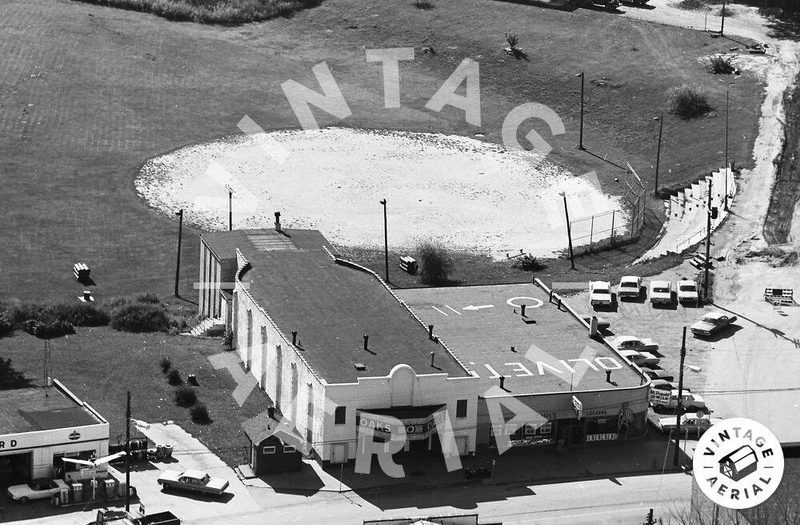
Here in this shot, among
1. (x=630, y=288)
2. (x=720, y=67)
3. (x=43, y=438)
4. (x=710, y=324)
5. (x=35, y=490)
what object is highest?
(x=720, y=67)

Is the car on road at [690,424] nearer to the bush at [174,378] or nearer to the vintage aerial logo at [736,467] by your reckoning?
the vintage aerial logo at [736,467]

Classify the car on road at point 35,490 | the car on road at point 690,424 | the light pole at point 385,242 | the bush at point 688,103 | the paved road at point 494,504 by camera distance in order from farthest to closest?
1. the bush at point 688,103
2. the light pole at point 385,242
3. the car on road at point 690,424
4. the paved road at point 494,504
5. the car on road at point 35,490

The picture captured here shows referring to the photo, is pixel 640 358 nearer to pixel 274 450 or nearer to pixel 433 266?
pixel 433 266

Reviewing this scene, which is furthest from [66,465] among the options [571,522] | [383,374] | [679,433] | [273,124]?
[273,124]

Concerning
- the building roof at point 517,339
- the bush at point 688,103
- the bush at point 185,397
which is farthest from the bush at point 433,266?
the bush at point 688,103

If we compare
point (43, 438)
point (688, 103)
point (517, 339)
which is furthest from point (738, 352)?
point (688, 103)

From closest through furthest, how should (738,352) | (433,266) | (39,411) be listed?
(39,411), (738,352), (433,266)
